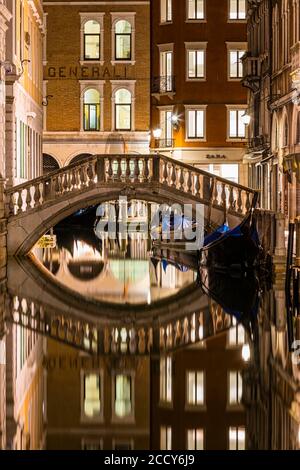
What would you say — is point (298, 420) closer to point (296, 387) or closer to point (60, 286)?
point (296, 387)

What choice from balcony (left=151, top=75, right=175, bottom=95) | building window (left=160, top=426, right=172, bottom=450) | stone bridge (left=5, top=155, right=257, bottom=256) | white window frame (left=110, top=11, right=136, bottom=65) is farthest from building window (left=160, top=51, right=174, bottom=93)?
building window (left=160, top=426, right=172, bottom=450)

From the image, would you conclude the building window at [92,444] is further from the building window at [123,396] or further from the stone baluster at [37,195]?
the stone baluster at [37,195]

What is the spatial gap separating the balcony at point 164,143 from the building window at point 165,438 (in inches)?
1669

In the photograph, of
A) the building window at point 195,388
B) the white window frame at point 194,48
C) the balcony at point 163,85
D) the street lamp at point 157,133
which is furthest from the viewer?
the white window frame at point 194,48

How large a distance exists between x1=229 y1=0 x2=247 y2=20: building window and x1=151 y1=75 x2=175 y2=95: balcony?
3.52m

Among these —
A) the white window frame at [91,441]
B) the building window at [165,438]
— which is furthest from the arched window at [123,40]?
the white window frame at [91,441]

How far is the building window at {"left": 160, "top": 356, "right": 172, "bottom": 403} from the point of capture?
10.7 m

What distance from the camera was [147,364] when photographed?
12766 millimetres

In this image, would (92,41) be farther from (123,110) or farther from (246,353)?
(246,353)

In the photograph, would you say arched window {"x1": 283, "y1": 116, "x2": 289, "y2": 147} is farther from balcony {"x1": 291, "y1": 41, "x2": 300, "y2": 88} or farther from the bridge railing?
the bridge railing

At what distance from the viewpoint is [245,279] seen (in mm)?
23359

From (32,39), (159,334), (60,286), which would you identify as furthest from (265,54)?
(159,334)

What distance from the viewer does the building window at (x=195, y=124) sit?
170ft

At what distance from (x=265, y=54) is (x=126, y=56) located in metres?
15.5
